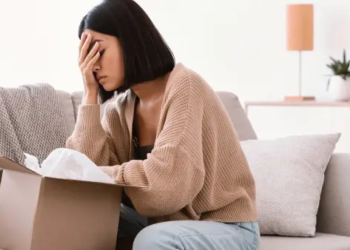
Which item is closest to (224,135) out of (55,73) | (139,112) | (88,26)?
(139,112)

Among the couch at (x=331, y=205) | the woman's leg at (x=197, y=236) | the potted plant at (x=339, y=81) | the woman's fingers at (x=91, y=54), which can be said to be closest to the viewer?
the woman's leg at (x=197, y=236)

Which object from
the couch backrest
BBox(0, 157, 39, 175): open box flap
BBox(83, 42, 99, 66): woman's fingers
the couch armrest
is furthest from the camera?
the couch backrest

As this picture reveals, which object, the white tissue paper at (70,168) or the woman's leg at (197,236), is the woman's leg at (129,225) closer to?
the woman's leg at (197,236)

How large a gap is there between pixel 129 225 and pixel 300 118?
2394mm

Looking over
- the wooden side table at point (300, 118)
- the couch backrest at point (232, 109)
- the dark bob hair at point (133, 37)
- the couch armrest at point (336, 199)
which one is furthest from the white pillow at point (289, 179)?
the wooden side table at point (300, 118)

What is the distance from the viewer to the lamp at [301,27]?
13.1ft

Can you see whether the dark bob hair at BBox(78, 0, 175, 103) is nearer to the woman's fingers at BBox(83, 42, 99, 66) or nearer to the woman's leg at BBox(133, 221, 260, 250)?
the woman's fingers at BBox(83, 42, 99, 66)

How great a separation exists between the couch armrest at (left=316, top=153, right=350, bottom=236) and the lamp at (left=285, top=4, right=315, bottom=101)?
69.7 inches

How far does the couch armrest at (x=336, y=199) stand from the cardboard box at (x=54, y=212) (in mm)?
856

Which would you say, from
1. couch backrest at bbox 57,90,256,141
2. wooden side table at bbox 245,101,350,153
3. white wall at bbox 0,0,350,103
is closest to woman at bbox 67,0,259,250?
couch backrest at bbox 57,90,256,141

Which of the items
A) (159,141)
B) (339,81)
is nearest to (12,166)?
(159,141)

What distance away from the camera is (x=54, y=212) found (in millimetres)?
1513

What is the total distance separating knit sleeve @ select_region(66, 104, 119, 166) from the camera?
193cm

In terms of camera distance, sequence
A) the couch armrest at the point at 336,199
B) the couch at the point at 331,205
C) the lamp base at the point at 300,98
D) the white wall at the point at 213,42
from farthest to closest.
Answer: the white wall at the point at 213,42 < the lamp base at the point at 300,98 < the couch armrest at the point at 336,199 < the couch at the point at 331,205
